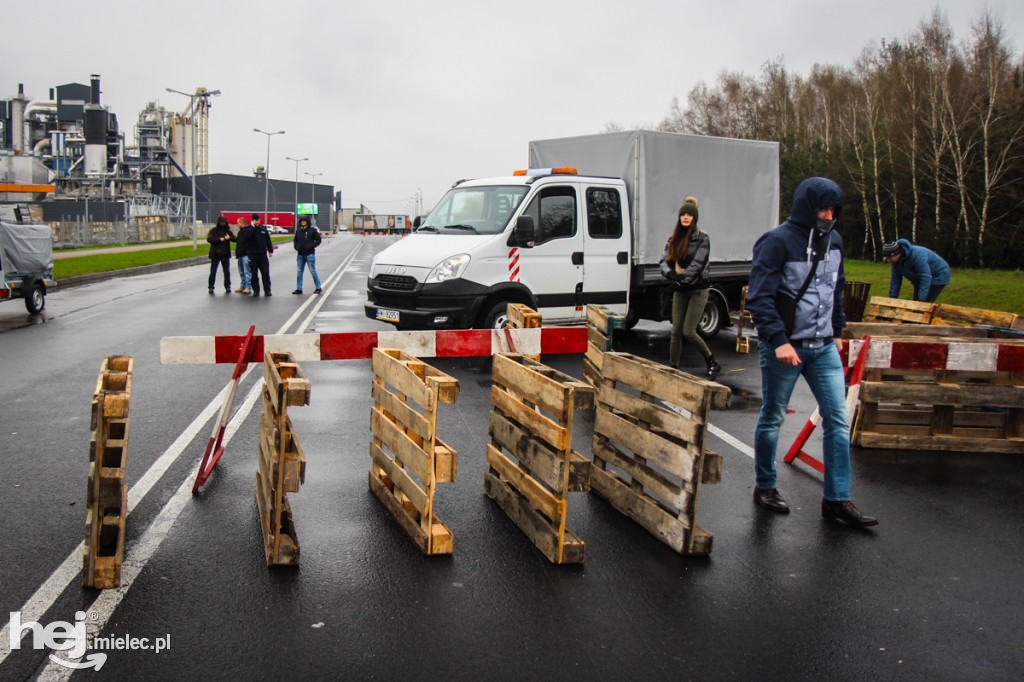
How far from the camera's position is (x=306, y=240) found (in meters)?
20.5

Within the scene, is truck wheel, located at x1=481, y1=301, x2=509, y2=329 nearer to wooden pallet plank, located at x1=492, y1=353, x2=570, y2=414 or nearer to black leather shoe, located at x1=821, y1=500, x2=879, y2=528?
wooden pallet plank, located at x1=492, y1=353, x2=570, y2=414

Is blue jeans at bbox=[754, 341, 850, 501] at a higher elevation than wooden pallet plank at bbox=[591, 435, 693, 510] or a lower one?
higher

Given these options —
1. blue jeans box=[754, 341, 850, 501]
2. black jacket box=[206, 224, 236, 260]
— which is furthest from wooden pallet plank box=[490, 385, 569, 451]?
black jacket box=[206, 224, 236, 260]

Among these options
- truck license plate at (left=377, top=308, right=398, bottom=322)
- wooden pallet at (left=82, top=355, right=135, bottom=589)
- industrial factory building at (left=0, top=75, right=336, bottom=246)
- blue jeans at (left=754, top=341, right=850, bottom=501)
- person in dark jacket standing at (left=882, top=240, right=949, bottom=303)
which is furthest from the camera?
industrial factory building at (left=0, top=75, right=336, bottom=246)

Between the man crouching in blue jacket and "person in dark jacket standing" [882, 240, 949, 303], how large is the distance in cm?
511

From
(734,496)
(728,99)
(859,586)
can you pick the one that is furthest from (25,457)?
(728,99)

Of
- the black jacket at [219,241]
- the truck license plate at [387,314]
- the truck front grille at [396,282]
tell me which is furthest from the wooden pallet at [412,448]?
the black jacket at [219,241]

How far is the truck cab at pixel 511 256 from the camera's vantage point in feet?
34.2

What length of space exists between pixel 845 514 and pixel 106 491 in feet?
13.8

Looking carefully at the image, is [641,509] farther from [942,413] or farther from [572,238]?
[572,238]

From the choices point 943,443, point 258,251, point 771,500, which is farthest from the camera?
point 258,251

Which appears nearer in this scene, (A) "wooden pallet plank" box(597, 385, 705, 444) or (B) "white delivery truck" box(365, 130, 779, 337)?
(A) "wooden pallet plank" box(597, 385, 705, 444)

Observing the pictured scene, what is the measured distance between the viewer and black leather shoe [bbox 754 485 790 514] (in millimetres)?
5389

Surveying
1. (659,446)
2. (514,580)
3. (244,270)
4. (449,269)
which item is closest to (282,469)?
(514,580)
